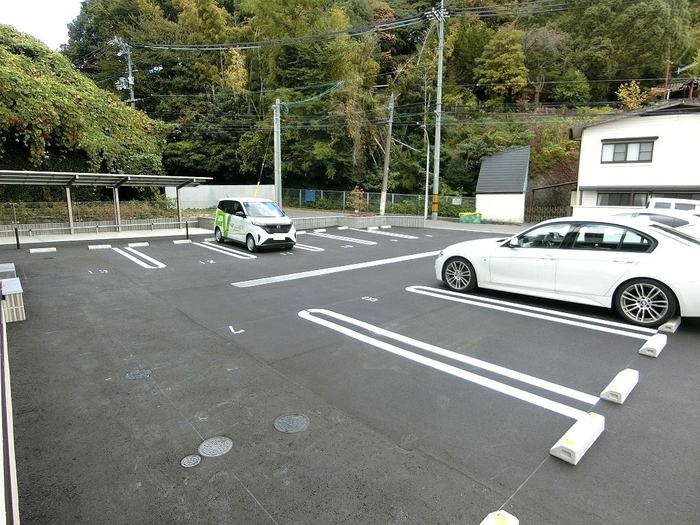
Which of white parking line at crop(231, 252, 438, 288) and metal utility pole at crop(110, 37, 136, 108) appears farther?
metal utility pole at crop(110, 37, 136, 108)

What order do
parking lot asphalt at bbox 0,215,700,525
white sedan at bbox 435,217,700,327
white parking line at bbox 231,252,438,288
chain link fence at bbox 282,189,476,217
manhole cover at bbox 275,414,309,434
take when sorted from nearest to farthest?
parking lot asphalt at bbox 0,215,700,525 < manhole cover at bbox 275,414,309,434 < white sedan at bbox 435,217,700,327 < white parking line at bbox 231,252,438,288 < chain link fence at bbox 282,189,476,217

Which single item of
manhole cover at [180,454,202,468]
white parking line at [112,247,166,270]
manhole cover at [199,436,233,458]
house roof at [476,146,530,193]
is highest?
house roof at [476,146,530,193]

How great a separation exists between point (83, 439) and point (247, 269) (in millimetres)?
6600

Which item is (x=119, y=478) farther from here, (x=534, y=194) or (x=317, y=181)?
(x=317, y=181)

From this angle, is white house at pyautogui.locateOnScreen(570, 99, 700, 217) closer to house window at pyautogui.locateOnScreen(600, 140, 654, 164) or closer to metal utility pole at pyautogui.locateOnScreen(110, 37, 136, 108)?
house window at pyautogui.locateOnScreen(600, 140, 654, 164)

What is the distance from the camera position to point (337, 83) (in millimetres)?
26781

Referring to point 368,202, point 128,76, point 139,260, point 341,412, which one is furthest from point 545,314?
point 128,76

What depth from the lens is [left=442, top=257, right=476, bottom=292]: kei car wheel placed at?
689 cm

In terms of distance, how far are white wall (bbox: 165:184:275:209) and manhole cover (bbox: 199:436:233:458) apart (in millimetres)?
25994

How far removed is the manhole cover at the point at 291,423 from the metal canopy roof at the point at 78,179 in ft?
43.6

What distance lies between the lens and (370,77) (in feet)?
99.7

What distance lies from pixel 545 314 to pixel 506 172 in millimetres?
19966

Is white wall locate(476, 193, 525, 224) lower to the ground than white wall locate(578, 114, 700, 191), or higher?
lower

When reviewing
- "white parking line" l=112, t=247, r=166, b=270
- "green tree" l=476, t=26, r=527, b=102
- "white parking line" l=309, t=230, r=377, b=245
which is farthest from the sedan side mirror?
"green tree" l=476, t=26, r=527, b=102
